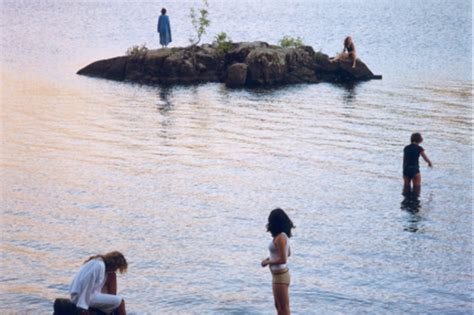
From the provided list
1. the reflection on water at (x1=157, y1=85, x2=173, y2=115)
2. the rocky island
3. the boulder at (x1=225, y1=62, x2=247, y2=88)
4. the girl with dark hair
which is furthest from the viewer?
the rocky island

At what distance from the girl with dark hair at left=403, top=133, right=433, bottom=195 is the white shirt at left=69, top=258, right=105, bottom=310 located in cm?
1267

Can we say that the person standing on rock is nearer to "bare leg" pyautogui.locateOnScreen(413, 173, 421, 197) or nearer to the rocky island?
the rocky island

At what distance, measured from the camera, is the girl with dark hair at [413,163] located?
934 inches

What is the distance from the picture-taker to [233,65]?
45.3m

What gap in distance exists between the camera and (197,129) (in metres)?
33.8

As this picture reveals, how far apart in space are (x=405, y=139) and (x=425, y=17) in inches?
→ 3472

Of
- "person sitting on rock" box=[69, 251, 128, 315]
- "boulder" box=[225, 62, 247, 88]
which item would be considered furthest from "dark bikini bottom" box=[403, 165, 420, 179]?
"boulder" box=[225, 62, 247, 88]

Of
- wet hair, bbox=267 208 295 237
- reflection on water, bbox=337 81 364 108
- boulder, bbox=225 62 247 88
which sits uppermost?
boulder, bbox=225 62 247 88

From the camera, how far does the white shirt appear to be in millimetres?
13102

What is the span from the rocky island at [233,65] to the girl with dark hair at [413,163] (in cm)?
2165

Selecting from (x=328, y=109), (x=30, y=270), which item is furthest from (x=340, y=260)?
(x=328, y=109)

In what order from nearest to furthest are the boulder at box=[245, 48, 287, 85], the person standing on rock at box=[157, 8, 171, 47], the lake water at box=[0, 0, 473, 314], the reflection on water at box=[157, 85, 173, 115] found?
the lake water at box=[0, 0, 473, 314], the reflection on water at box=[157, 85, 173, 115], the boulder at box=[245, 48, 287, 85], the person standing on rock at box=[157, 8, 171, 47]

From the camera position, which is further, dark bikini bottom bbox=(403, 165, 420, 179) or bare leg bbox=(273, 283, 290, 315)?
dark bikini bottom bbox=(403, 165, 420, 179)

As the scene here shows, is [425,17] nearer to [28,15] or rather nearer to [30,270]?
[28,15]
